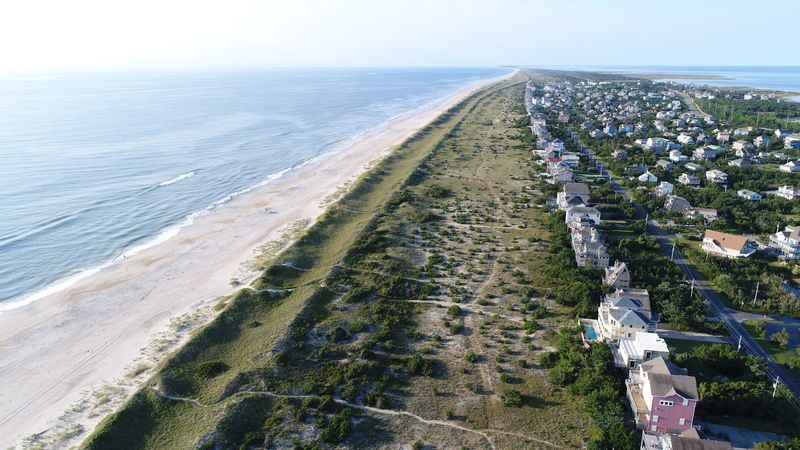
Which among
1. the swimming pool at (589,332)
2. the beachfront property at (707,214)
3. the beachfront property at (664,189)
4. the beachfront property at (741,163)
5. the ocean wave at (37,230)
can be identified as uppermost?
the beachfront property at (741,163)

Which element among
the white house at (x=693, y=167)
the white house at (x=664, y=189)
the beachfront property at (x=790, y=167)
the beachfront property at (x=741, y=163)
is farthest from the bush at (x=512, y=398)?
the beachfront property at (x=790, y=167)

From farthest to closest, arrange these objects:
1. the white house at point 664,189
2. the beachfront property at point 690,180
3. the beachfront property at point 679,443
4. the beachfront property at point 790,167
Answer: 1. the beachfront property at point 790,167
2. the beachfront property at point 690,180
3. the white house at point 664,189
4. the beachfront property at point 679,443

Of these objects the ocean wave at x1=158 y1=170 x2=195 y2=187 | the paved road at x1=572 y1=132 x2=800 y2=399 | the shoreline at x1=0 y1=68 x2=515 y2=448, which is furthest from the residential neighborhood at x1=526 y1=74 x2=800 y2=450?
the ocean wave at x1=158 y1=170 x2=195 y2=187

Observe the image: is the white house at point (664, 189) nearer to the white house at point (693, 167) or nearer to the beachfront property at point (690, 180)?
the beachfront property at point (690, 180)

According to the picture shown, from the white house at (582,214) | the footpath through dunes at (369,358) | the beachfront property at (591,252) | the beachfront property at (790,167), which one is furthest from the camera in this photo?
the beachfront property at (790,167)

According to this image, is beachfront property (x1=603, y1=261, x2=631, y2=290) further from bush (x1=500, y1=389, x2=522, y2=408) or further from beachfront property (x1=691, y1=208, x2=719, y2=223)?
beachfront property (x1=691, y1=208, x2=719, y2=223)

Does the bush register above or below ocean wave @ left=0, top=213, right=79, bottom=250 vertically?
below

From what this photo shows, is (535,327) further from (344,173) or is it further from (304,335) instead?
(344,173)

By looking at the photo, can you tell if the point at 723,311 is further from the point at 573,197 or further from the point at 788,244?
the point at 573,197
